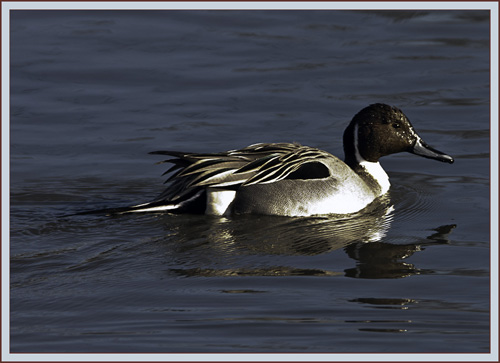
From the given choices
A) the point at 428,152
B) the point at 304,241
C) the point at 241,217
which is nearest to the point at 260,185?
the point at 241,217

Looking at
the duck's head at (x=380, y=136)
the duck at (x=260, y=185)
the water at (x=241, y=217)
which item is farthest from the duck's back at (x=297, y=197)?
the duck's head at (x=380, y=136)

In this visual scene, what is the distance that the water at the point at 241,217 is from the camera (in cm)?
608

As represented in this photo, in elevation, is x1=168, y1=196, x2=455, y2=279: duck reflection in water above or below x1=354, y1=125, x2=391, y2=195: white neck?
below

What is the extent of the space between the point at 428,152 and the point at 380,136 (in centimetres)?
49

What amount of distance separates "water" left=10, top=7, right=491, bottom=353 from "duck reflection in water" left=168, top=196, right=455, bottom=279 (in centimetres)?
2

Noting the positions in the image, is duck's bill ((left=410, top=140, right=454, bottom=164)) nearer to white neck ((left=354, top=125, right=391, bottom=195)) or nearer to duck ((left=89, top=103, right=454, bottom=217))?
white neck ((left=354, top=125, right=391, bottom=195))

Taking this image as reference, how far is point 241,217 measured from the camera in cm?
842

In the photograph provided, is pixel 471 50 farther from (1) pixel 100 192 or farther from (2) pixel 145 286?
(2) pixel 145 286

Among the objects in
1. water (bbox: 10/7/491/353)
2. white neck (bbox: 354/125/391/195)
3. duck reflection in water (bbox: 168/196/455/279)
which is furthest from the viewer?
white neck (bbox: 354/125/391/195)

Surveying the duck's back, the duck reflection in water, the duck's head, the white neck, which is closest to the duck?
the duck's back

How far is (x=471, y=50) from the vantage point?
1325 cm

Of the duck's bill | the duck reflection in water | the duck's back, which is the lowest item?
the duck reflection in water

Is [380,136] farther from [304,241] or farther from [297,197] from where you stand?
[304,241]

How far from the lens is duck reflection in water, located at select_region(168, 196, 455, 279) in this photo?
7.04m
